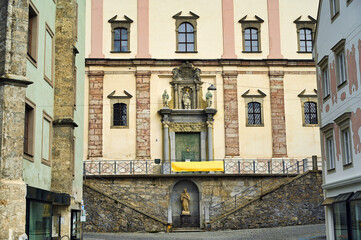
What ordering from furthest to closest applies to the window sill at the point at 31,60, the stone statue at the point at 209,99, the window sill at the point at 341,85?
the stone statue at the point at 209,99 → the window sill at the point at 341,85 → the window sill at the point at 31,60

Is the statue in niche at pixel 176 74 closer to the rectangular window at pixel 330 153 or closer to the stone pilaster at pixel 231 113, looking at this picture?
the stone pilaster at pixel 231 113

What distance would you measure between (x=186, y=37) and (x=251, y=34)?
423cm

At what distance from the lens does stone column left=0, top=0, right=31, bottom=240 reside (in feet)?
46.5

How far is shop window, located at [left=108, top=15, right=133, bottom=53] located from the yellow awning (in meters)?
8.81

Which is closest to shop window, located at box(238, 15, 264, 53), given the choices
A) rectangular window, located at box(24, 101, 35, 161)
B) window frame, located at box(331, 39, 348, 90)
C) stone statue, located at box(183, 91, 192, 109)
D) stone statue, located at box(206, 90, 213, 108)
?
stone statue, located at box(206, 90, 213, 108)

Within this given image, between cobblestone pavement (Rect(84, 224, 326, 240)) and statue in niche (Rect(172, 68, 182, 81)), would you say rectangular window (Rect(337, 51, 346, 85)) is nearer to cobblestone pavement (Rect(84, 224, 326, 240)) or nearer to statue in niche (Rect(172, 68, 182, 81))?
cobblestone pavement (Rect(84, 224, 326, 240))

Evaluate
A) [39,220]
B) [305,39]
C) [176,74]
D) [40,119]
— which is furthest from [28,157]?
[305,39]

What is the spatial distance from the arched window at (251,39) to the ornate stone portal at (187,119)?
12.4 ft

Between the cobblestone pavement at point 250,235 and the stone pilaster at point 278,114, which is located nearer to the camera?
the cobblestone pavement at point 250,235

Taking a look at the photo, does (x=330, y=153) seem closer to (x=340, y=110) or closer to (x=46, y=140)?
(x=340, y=110)

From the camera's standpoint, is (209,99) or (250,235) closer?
(250,235)

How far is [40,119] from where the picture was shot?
1811cm

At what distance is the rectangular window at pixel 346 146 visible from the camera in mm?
19109

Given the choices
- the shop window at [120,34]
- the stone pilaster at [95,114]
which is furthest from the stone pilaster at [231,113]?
the stone pilaster at [95,114]
